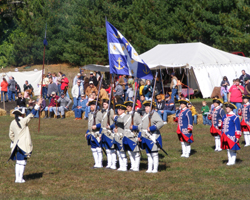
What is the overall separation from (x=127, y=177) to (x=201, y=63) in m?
20.1

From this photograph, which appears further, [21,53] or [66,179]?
[21,53]

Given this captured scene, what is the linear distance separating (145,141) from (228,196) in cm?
316

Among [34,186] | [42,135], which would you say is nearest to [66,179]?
[34,186]

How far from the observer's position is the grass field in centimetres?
1052

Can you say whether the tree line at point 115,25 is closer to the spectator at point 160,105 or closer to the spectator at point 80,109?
the spectator at point 160,105

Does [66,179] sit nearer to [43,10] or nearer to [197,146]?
[197,146]

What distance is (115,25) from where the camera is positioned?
4972 cm

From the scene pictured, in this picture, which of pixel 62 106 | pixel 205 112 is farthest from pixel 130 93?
pixel 205 112

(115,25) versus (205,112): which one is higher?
(115,25)

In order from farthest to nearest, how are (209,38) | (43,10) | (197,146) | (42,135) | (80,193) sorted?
(43,10) < (209,38) < (42,135) < (197,146) < (80,193)

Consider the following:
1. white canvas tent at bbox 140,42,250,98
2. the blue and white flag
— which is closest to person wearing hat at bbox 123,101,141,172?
the blue and white flag

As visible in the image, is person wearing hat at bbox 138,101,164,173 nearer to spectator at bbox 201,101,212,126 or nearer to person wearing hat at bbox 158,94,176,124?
spectator at bbox 201,101,212,126

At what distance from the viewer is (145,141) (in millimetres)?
12516

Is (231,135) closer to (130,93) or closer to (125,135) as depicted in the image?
(125,135)
